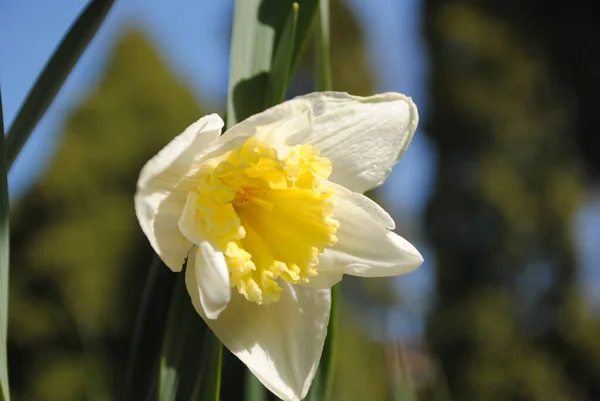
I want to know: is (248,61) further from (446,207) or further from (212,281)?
(446,207)

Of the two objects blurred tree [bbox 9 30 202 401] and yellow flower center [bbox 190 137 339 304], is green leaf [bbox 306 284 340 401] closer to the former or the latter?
yellow flower center [bbox 190 137 339 304]

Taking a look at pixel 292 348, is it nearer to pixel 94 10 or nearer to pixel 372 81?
pixel 94 10

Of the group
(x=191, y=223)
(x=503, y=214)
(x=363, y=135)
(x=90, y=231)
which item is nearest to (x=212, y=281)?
(x=191, y=223)

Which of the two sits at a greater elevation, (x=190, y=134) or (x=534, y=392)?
(x=190, y=134)

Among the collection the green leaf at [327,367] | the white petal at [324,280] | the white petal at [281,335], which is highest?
the white petal at [324,280]

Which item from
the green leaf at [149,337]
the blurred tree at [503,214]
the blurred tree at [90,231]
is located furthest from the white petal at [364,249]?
the blurred tree at [503,214]

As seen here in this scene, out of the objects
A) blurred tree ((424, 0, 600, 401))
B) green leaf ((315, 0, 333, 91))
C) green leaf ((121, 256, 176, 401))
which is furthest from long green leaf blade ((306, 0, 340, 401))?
blurred tree ((424, 0, 600, 401))

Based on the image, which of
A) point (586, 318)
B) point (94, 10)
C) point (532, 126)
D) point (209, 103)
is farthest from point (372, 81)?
point (94, 10)

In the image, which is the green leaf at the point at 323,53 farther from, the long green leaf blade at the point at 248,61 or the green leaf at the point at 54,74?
the green leaf at the point at 54,74
